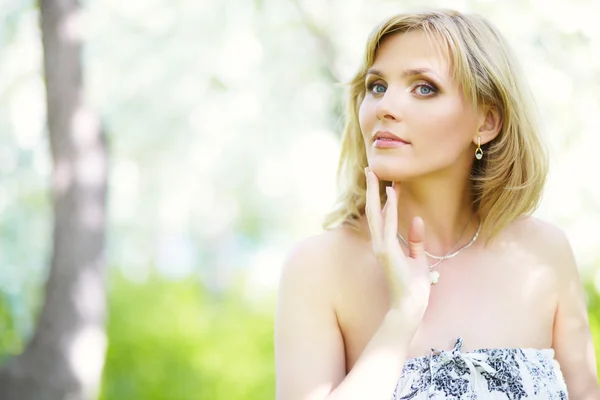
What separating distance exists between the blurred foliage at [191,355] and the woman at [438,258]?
345 cm

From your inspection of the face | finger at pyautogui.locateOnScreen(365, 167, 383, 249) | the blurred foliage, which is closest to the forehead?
the face

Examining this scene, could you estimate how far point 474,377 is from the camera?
6.81 ft

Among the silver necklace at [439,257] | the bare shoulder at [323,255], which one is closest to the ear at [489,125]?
the silver necklace at [439,257]

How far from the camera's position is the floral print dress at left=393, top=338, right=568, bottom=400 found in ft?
6.77

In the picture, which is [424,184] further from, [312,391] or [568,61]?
[568,61]

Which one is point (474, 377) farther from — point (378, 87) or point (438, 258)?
point (378, 87)

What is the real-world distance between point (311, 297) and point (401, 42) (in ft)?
2.16

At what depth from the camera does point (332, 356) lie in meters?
2.08

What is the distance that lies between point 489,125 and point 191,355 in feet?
13.1

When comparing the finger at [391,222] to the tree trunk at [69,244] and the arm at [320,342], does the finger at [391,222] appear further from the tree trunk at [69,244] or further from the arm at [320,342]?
the tree trunk at [69,244]

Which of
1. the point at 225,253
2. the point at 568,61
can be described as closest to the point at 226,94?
the point at 568,61

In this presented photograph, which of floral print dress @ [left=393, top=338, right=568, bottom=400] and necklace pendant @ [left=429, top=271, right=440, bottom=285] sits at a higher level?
necklace pendant @ [left=429, top=271, right=440, bottom=285]

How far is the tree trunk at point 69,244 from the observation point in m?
4.98

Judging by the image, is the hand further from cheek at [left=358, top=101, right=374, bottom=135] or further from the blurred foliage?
the blurred foliage
